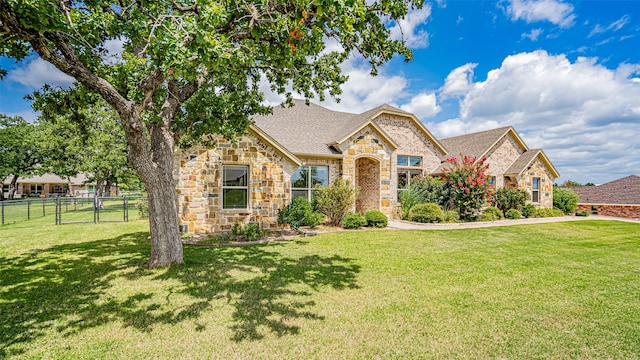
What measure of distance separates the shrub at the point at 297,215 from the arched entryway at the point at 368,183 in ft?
16.0

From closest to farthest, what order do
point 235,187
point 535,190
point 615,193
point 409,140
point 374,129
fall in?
1. point 235,187
2. point 374,129
3. point 409,140
4. point 535,190
5. point 615,193

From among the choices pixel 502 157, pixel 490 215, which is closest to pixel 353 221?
pixel 490 215

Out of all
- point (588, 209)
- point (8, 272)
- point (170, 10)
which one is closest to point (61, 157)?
point (8, 272)

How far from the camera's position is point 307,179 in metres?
15.6

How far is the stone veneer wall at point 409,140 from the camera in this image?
18.5 meters

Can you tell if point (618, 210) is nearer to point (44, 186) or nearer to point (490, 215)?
point (490, 215)

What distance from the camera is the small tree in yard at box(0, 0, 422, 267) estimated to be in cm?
449

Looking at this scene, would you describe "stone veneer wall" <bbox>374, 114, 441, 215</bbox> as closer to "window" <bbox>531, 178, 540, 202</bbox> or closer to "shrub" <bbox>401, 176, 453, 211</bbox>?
"shrub" <bbox>401, 176, 453, 211</bbox>

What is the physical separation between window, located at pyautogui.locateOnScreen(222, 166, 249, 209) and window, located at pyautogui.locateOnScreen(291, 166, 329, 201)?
3103 mm

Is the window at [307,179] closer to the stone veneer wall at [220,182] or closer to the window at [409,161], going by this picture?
the stone veneer wall at [220,182]

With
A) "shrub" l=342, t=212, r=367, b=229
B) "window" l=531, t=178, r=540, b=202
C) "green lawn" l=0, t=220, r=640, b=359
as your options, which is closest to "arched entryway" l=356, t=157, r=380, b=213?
"shrub" l=342, t=212, r=367, b=229

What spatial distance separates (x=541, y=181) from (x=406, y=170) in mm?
10647

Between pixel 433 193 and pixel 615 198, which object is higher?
pixel 433 193

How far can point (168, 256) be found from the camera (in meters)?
7.40
